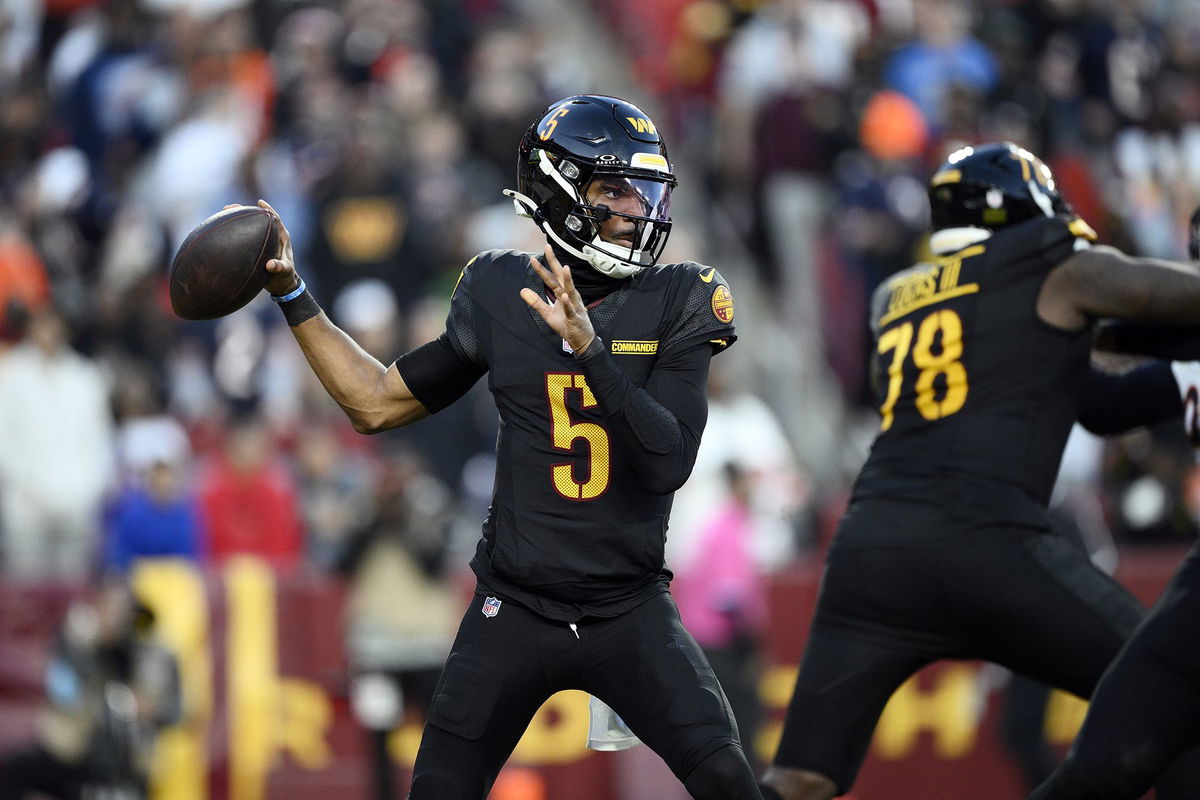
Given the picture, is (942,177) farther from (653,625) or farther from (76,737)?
(76,737)

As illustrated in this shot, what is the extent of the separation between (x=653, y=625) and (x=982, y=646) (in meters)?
1.03

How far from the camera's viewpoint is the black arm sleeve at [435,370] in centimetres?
468

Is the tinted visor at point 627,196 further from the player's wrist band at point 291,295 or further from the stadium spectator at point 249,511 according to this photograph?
the stadium spectator at point 249,511

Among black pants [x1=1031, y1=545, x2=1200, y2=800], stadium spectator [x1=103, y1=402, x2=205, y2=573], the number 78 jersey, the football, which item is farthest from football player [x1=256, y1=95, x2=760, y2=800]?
stadium spectator [x1=103, y1=402, x2=205, y2=573]

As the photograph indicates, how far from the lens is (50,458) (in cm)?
962

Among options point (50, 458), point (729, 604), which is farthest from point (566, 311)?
point (50, 458)

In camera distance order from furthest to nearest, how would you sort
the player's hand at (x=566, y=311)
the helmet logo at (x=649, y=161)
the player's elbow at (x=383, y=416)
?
the player's elbow at (x=383, y=416) → the helmet logo at (x=649, y=161) → the player's hand at (x=566, y=311)

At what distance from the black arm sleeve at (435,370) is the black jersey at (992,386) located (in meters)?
1.22

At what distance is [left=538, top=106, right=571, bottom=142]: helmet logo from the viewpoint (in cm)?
460

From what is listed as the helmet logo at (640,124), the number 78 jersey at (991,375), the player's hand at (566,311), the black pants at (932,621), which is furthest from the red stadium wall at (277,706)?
the player's hand at (566,311)

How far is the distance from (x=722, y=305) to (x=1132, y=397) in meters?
1.46

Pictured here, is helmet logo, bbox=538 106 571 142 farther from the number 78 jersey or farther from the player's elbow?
the number 78 jersey

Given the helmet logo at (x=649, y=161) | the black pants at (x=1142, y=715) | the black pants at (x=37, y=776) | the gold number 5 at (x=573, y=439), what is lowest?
the black pants at (x=37, y=776)

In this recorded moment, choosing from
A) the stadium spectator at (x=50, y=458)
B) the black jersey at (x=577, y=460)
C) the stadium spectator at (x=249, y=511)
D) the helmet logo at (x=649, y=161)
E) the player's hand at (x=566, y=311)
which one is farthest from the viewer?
the stadium spectator at (x=50, y=458)
